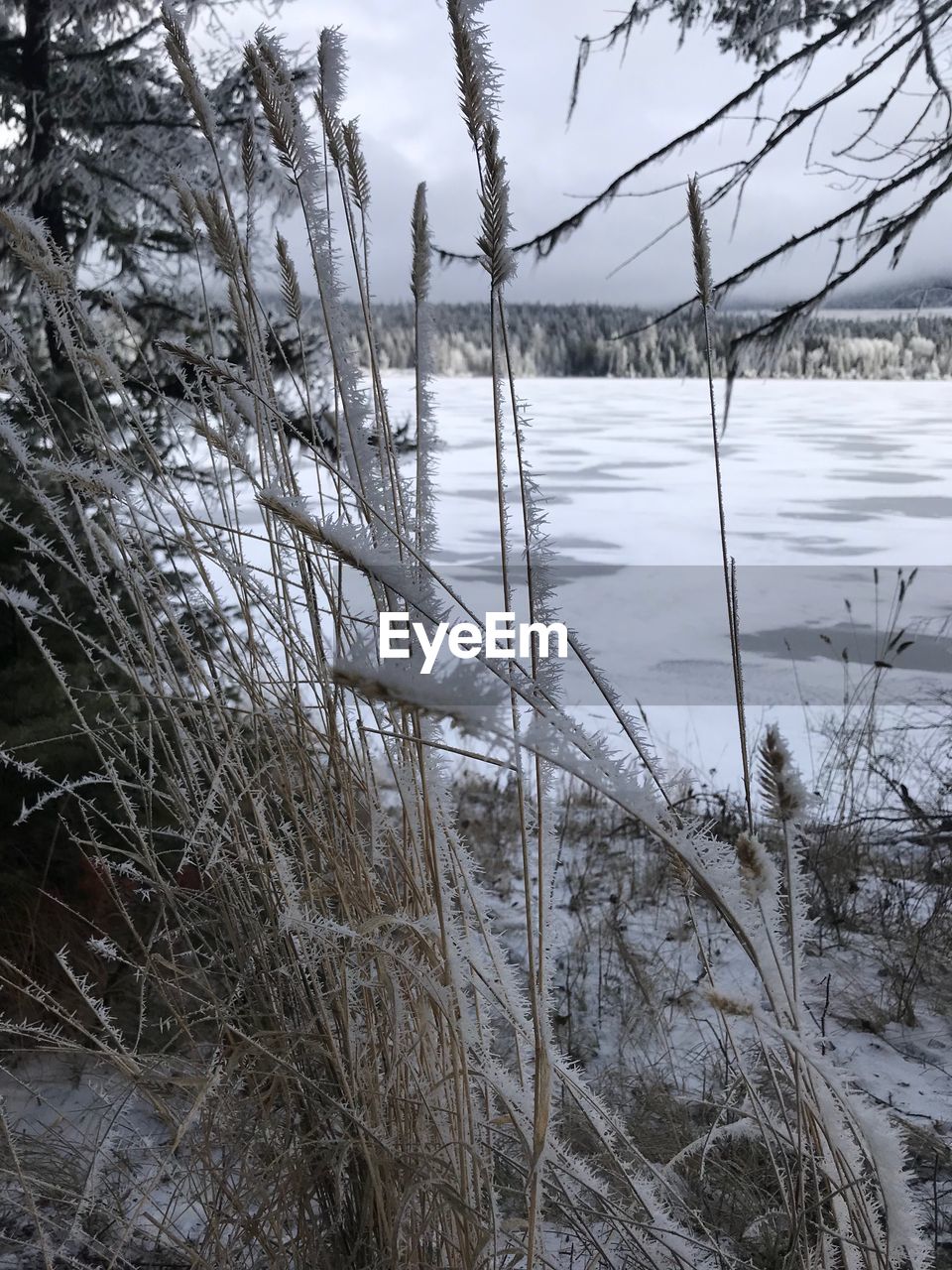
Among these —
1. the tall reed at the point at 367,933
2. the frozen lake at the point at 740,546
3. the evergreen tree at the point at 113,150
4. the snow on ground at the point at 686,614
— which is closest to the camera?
the tall reed at the point at 367,933

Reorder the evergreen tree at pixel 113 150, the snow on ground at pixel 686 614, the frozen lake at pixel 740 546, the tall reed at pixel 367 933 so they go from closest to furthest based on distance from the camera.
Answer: the tall reed at pixel 367 933 < the snow on ground at pixel 686 614 < the evergreen tree at pixel 113 150 < the frozen lake at pixel 740 546

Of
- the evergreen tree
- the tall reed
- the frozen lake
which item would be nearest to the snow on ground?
the frozen lake

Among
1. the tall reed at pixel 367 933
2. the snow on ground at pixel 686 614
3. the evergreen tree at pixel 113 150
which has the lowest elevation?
the snow on ground at pixel 686 614

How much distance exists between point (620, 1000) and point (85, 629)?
1.31 metres

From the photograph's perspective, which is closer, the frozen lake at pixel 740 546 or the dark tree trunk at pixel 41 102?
the dark tree trunk at pixel 41 102

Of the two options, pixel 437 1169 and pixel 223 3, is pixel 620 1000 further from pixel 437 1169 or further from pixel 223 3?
pixel 223 3

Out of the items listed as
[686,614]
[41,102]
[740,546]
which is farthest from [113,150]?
[740,546]

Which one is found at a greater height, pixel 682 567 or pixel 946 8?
pixel 946 8

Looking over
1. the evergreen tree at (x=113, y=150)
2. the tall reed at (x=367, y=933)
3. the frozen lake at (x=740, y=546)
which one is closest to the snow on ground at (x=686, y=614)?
the frozen lake at (x=740, y=546)

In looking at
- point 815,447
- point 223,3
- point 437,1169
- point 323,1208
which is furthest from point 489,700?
point 815,447

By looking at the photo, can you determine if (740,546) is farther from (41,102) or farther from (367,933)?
(367,933)

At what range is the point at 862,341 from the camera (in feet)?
37.3

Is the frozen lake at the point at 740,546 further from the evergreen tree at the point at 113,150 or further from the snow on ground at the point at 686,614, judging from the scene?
the evergreen tree at the point at 113,150

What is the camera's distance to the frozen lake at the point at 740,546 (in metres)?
4.84
